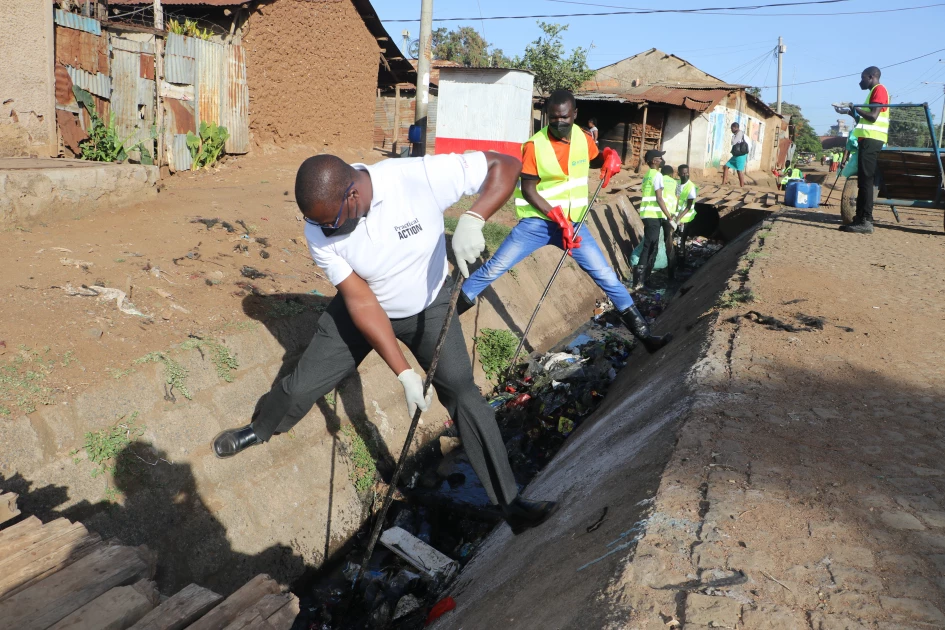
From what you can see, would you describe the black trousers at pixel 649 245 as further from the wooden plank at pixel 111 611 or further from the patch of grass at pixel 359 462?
the wooden plank at pixel 111 611

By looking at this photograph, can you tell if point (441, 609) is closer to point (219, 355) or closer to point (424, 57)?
point (219, 355)

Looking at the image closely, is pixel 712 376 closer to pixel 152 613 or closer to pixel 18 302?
pixel 152 613

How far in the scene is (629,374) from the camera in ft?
20.6

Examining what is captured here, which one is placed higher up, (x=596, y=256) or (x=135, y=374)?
(x=596, y=256)

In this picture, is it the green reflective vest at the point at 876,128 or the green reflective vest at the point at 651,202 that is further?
the green reflective vest at the point at 651,202

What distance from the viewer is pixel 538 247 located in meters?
6.11

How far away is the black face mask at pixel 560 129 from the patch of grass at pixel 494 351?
2.03 meters

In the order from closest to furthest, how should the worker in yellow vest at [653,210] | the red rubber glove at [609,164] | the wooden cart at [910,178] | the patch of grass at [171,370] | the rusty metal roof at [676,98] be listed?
the patch of grass at [171,370]
the red rubber glove at [609,164]
the wooden cart at [910,178]
the worker in yellow vest at [653,210]
the rusty metal roof at [676,98]

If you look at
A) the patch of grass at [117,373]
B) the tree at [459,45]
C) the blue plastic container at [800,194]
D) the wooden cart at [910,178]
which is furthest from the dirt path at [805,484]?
the tree at [459,45]

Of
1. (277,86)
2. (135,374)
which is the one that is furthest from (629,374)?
(277,86)

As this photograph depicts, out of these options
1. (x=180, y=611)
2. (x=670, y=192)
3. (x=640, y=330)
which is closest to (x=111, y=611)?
(x=180, y=611)

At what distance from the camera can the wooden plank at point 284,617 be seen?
244cm

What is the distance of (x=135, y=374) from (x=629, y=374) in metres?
3.90

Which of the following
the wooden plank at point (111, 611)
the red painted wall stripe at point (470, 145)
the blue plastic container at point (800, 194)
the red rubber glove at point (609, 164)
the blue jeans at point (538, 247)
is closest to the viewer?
the wooden plank at point (111, 611)
